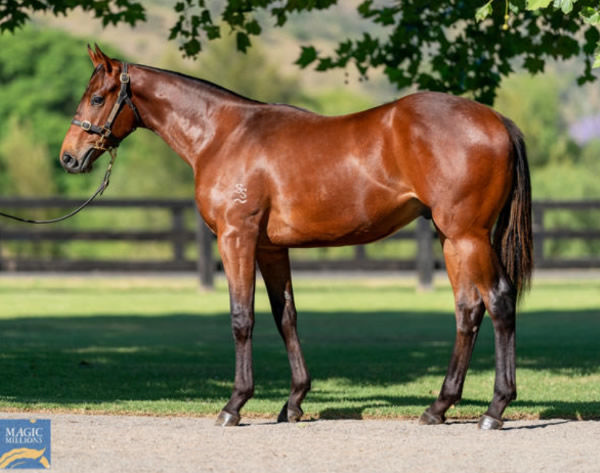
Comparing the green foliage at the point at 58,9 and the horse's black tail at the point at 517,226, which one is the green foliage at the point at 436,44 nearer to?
the green foliage at the point at 58,9

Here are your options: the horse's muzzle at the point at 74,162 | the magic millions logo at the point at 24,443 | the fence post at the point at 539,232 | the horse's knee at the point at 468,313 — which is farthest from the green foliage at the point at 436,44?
the fence post at the point at 539,232

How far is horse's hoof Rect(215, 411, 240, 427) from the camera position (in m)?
7.91

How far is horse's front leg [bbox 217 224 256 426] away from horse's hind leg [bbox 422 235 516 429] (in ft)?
3.91

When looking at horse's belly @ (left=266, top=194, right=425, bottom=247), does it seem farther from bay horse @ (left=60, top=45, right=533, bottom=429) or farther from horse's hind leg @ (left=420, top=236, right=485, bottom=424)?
horse's hind leg @ (left=420, top=236, right=485, bottom=424)

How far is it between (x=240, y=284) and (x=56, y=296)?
47.3ft

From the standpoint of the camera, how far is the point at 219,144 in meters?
8.40

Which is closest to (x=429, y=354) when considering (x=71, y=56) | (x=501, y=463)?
(x=501, y=463)

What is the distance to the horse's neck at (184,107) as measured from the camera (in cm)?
852

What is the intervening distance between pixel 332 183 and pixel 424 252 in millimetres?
13794

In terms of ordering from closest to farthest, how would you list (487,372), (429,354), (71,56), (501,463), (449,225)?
(501,463) < (449,225) < (487,372) < (429,354) < (71,56)

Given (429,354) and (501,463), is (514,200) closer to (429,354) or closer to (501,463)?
(501,463)

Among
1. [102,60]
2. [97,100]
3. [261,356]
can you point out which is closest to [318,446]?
[97,100]

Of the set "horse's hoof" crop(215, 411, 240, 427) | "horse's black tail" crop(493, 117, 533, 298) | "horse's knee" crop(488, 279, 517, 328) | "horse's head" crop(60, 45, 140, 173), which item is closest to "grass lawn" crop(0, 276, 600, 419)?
"horse's hoof" crop(215, 411, 240, 427)

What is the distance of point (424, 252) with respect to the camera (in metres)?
21.6
